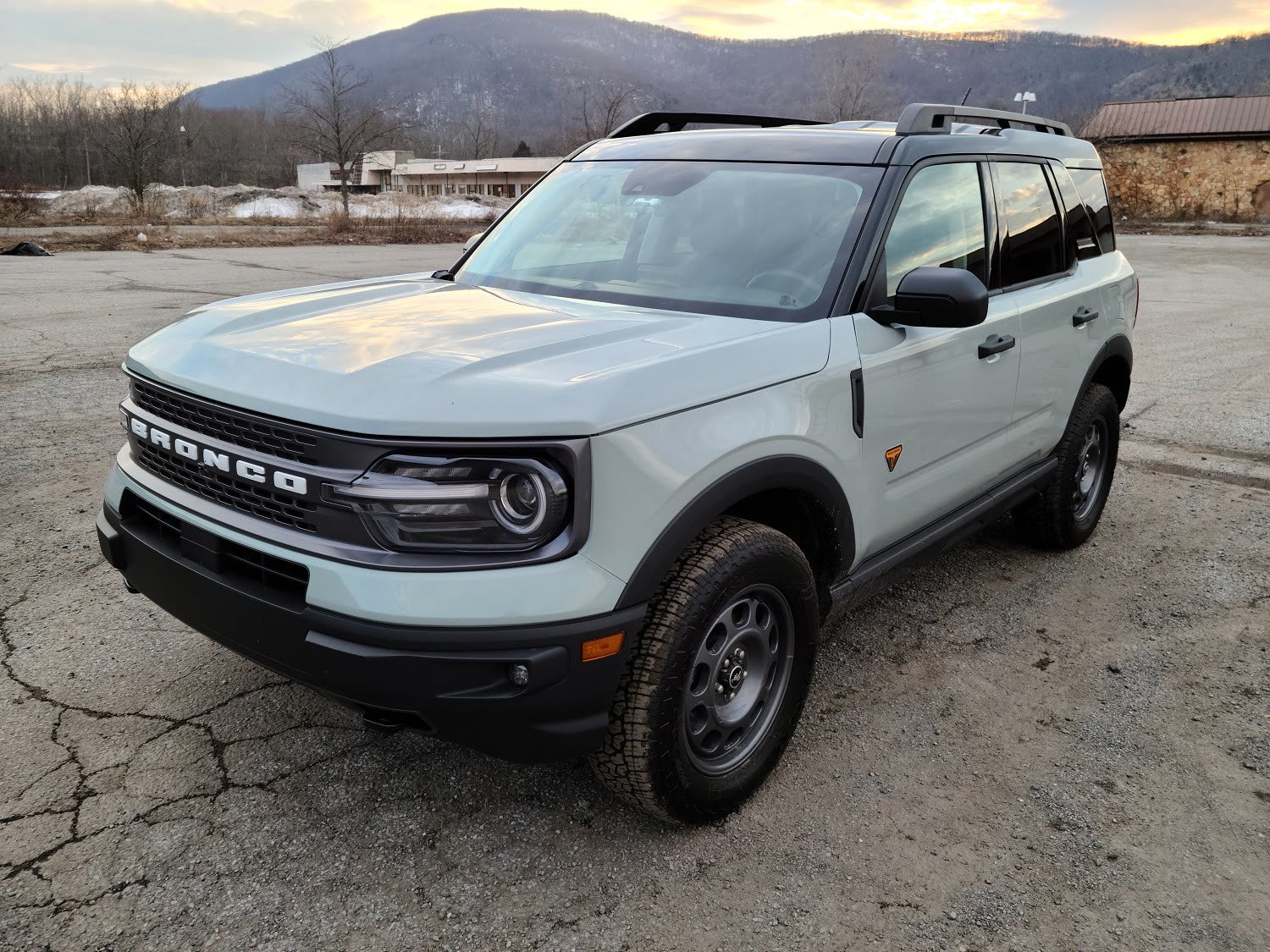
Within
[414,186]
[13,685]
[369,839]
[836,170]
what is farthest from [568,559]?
[414,186]

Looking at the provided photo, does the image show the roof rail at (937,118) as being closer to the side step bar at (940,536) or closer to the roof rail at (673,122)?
the roof rail at (673,122)

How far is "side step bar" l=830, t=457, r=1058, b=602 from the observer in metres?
3.11

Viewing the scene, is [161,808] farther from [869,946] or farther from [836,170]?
[836,170]

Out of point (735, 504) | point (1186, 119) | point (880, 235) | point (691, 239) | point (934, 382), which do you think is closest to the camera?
point (735, 504)

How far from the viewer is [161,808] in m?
2.69

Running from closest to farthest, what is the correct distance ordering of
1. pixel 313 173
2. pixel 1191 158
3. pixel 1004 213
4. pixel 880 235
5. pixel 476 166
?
pixel 880 235, pixel 1004 213, pixel 1191 158, pixel 476 166, pixel 313 173

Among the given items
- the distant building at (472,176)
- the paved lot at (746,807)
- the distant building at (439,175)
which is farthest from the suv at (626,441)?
the distant building at (439,175)

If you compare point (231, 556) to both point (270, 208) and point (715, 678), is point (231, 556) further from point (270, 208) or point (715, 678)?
point (270, 208)

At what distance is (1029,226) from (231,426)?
324cm

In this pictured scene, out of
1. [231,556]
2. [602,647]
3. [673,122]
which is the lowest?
[602,647]

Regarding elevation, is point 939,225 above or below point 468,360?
above

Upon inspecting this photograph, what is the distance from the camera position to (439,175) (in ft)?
308

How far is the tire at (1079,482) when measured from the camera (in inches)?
175

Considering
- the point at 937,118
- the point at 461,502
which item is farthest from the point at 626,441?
the point at 937,118
